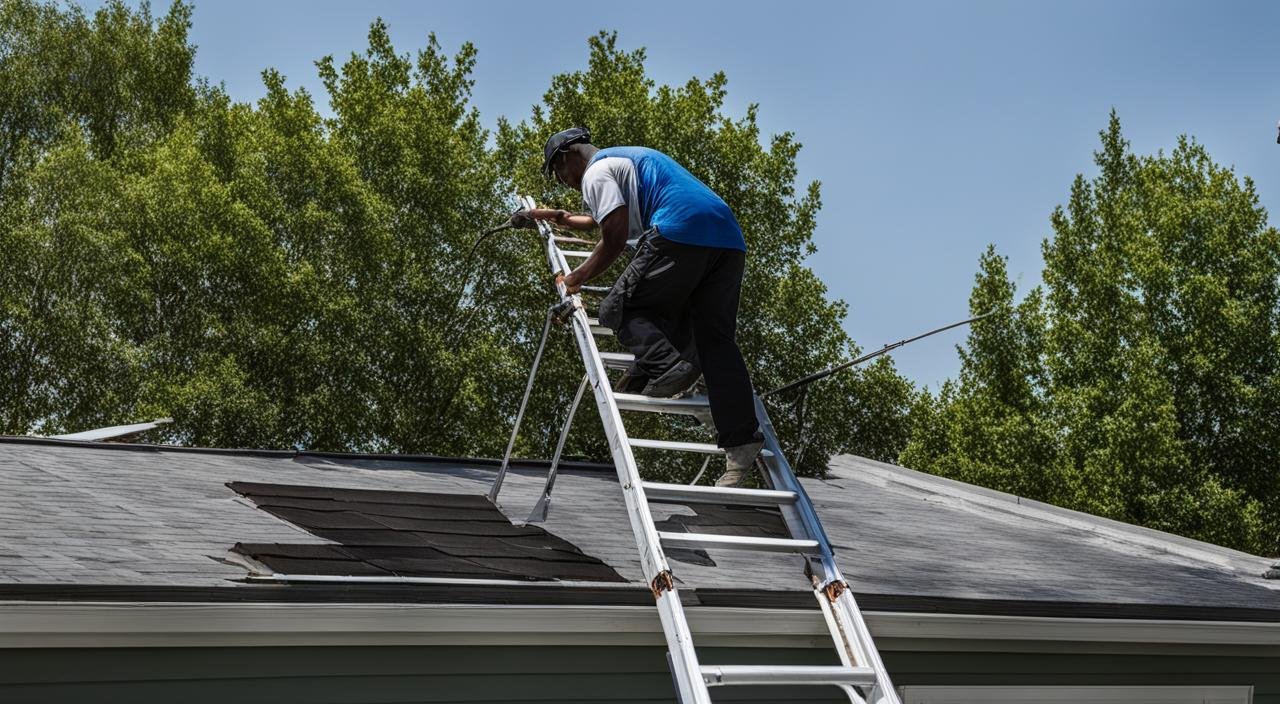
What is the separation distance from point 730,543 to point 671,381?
2.98ft

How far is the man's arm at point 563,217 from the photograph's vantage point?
585cm

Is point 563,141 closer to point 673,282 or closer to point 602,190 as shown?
point 602,190

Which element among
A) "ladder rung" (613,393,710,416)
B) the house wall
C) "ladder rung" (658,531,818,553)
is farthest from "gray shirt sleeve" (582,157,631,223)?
the house wall

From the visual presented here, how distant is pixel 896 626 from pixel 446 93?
102 feet

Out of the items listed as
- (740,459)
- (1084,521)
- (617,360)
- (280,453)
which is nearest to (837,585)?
(740,459)

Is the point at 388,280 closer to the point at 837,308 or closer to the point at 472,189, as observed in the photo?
the point at 472,189

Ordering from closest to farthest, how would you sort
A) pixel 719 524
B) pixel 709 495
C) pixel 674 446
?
pixel 709 495 < pixel 674 446 < pixel 719 524

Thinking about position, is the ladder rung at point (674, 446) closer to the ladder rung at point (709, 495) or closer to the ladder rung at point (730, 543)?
the ladder rung at point (709, 495)

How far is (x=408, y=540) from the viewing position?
5.69m

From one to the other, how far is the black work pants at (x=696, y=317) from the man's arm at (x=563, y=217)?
0.93 metres

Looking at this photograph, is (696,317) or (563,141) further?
(563,141)

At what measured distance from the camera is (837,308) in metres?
31.1

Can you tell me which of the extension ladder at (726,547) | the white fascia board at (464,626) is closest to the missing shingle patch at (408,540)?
the white fascia board at (464,626)

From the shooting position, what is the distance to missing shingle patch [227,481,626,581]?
5.04m
